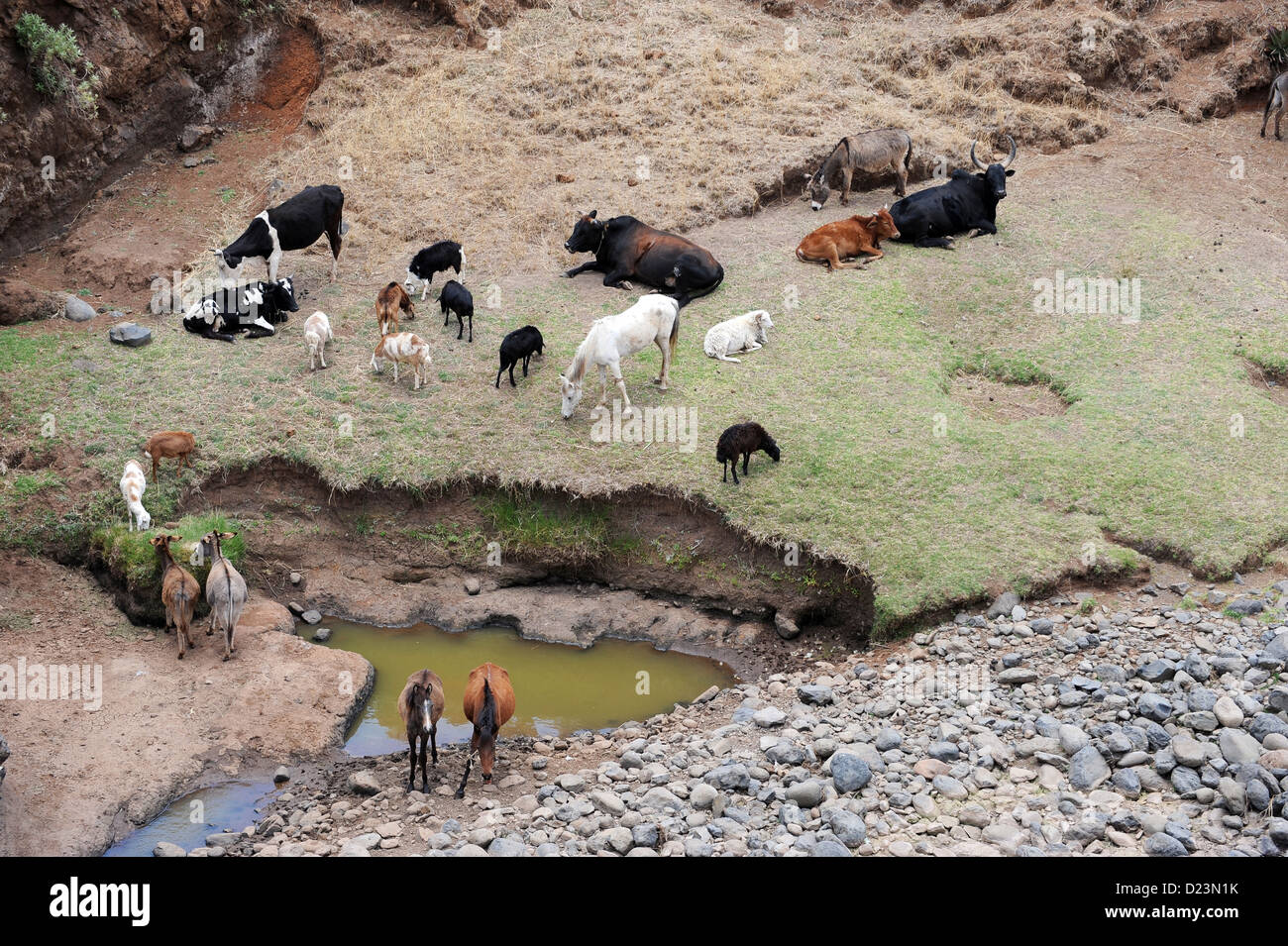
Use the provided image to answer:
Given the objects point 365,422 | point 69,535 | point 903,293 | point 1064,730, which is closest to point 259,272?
point 365,422

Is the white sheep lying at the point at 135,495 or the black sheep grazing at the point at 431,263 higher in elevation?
the black sheep grazing at the point at 431,263

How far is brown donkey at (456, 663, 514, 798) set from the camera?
8.96 m

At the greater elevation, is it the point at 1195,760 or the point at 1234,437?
the point at 1234,437

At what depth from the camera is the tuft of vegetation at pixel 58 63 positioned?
15609 millimetres

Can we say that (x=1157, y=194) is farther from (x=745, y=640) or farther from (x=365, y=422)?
(x=365, y=422)

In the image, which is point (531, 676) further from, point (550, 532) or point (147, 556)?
point (147, 556)

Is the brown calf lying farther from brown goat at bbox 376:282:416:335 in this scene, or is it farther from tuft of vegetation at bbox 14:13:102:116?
tuft of vegetation at bbox 14:13:102:116

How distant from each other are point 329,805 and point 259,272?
29.9ft

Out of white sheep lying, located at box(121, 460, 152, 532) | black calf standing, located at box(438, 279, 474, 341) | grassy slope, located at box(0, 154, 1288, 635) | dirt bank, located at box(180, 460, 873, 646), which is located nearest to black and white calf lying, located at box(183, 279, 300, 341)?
grassy slope, located at box(0, 154, 1288, 635)

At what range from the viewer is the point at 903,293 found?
15.3 m

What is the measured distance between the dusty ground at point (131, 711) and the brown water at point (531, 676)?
12.5 inches

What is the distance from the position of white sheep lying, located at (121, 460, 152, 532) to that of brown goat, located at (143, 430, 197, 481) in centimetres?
25
